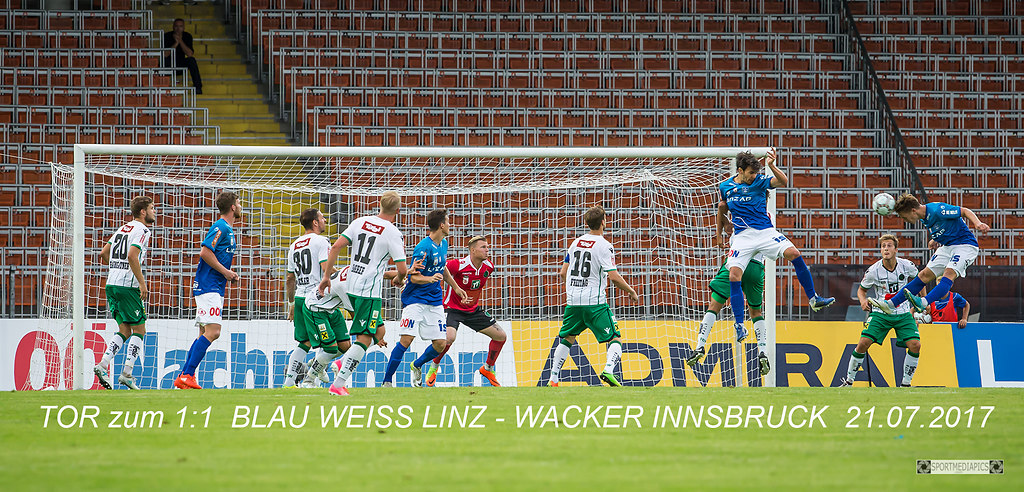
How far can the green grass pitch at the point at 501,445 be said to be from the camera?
4.63 m

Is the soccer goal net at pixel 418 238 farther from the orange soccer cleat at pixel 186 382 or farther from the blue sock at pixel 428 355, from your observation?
the blue sock at pixel 428 355

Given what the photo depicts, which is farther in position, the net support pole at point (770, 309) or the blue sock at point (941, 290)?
the net support pole at point (770, 309)

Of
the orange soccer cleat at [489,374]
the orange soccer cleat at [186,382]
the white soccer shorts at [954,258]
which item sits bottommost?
the orange soccer cleat at [489,374]

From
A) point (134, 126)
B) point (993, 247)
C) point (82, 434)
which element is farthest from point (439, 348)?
point (993, 247)

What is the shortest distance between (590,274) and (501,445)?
562 cm

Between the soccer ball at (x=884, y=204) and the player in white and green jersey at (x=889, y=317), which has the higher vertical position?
the soccer ball at (x=884, y=204)

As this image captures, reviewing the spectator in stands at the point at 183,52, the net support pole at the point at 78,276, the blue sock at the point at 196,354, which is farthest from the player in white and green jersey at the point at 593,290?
the spectator in stands at the point at 183,52

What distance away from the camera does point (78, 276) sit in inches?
454

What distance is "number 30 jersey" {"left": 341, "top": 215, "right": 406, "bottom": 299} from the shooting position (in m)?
9.88

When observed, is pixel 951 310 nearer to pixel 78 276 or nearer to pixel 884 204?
pixel 884 204

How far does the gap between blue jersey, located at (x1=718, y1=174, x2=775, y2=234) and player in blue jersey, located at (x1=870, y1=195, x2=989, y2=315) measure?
178cm

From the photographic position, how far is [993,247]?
18156 mm

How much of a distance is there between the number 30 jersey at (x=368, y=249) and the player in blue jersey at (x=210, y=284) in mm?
1421

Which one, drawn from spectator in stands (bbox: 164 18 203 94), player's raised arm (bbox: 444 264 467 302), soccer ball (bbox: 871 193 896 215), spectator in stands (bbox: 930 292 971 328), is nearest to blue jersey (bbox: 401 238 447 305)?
player's raised arm (bbox: 444 264 467 302)
